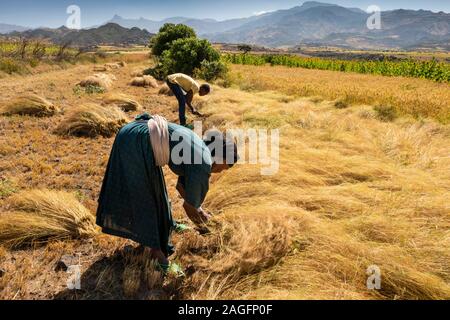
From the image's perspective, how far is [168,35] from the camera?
2019 centimetres

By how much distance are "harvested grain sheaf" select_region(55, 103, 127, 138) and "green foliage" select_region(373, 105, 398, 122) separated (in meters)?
5.84

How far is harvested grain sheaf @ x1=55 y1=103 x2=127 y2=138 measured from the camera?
6.38 metres

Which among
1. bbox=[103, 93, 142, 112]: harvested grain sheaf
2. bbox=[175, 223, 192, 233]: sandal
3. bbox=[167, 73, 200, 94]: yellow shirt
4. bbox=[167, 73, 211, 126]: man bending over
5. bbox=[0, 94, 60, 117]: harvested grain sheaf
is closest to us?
bbox=[175, 223, 192, 233]: sandal

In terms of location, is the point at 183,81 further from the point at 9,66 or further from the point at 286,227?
the point at 9,66

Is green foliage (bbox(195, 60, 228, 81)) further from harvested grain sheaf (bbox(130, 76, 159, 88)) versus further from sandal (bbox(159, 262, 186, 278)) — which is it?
sandal (bbox(159, 262, 186, 278))

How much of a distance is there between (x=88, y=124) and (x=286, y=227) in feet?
16.2

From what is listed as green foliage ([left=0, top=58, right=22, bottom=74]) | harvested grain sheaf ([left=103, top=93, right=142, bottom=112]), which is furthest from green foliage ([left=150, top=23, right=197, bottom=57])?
harvested grain sheaf ([left=103, top=93, right=142, bottom=112])

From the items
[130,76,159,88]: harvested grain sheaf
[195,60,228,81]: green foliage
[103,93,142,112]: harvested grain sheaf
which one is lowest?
[103,93,142,112]: harvested grain sheaf

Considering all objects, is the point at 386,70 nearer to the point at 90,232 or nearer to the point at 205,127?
the point at 205,127

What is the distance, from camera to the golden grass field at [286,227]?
2.40m

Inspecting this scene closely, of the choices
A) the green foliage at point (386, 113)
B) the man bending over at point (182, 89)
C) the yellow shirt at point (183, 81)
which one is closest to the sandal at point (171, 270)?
the man bending over at point (182, 89)

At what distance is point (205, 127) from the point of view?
6.91 meters

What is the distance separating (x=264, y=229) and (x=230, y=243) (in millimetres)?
326
